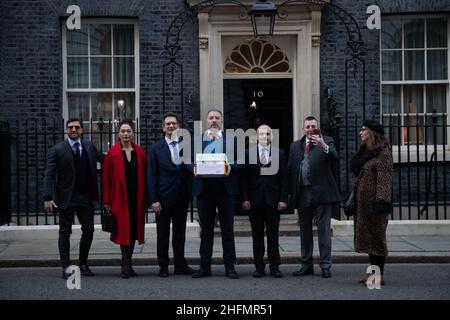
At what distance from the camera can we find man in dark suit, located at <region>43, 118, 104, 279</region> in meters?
9.22

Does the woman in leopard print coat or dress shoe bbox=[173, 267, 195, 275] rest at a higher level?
the woman in leopard print coat

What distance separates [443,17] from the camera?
14188 millimetres

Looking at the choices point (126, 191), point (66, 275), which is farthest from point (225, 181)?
point (66, 275)

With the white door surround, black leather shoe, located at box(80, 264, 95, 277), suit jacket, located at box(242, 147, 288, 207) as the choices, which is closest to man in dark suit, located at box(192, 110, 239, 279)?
suit jacket, located at box(242, 147, 288, 207)

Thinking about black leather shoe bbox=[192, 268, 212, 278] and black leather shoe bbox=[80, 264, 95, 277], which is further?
black leather shoe bbox=[80, 264, 95, 277]

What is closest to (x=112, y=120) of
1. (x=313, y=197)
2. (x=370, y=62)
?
(x=370, y=62)

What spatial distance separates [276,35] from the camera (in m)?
13.8

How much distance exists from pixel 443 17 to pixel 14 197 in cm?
832

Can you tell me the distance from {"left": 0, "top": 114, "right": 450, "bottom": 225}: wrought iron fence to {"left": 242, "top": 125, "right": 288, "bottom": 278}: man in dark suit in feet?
13.1

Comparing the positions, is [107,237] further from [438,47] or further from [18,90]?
[438,47]

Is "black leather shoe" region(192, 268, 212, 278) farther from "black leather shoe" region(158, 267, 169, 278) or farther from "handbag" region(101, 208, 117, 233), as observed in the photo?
"handbag" region(101, 208, 117, 233)

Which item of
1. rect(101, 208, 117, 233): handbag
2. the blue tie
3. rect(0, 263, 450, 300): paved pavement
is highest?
the blue tie

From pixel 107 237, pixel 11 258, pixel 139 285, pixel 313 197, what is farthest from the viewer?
pixel 107 237

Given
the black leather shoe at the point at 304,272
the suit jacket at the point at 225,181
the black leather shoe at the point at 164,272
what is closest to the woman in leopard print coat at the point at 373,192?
the black leather shoe at the point at 304,272
